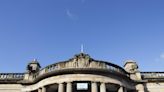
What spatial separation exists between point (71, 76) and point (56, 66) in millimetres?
2455

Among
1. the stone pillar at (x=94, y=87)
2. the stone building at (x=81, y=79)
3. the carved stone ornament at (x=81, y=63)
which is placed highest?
the carved stone ornament at (x=81, y=63)

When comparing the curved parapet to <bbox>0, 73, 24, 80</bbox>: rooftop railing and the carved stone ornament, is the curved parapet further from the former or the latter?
<bbox>0, 73, 24, 80</bbox>: rooftop railing

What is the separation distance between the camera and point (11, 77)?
37031mm

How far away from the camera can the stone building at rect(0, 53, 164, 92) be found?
32.3 meters

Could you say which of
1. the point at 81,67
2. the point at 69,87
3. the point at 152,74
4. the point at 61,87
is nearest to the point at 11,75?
the point at 61,87

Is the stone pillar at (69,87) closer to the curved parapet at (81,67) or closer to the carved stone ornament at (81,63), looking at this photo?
the curved parapet at (81,67)

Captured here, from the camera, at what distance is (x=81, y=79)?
105ft

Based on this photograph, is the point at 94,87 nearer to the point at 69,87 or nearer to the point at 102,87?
the point at 102,87

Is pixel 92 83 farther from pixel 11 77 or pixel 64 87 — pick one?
pixel 11 77

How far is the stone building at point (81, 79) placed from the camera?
32.3 meters

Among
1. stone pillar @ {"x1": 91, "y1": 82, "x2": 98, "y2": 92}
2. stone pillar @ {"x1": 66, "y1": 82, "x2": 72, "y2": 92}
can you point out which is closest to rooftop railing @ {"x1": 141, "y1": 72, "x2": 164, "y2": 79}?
stone pillar @ {"x1": 91, "y1": 82, "x2": 98, "y2": 92}

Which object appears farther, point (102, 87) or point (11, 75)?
point (11, 75)

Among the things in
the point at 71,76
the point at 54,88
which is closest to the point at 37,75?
the point at 54,88

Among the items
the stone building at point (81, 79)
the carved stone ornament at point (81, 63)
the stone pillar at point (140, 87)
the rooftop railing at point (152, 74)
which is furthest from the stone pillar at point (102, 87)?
the rooftop railing at point (152, 74)
